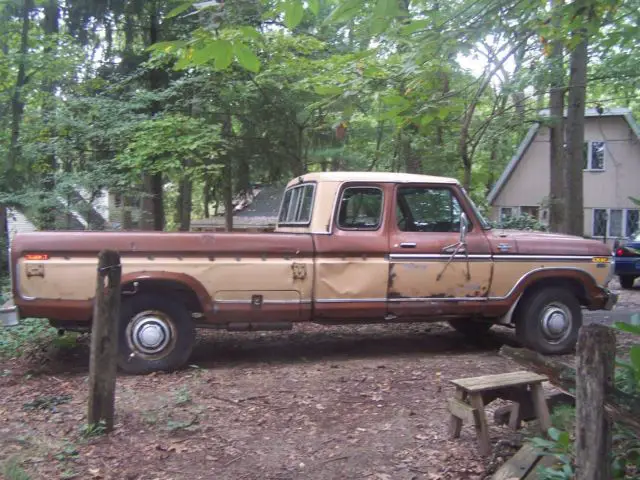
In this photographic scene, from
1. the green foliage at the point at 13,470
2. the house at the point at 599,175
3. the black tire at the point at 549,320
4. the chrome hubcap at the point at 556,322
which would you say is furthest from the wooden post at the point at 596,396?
the house at the point at 599,175

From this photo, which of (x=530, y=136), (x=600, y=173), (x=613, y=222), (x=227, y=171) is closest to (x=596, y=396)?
(x=227, y=171)

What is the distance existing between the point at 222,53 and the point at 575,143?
10533mm

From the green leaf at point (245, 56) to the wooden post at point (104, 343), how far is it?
5.93ft

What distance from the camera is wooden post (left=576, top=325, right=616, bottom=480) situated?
2.62 m

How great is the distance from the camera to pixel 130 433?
181 inches

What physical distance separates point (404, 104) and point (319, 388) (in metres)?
2.62

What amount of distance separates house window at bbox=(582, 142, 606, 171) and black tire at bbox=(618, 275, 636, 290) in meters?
14.2

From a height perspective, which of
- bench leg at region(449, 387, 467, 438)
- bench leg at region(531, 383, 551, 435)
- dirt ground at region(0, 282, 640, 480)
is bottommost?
dirt ground at region(0, 282, 640, 480)

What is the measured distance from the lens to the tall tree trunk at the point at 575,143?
11.6 meters

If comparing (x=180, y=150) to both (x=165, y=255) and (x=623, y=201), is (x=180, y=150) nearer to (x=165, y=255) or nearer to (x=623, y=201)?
(x=165, y=255)

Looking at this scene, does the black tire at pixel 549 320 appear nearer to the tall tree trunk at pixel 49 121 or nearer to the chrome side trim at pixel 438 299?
the chrome side trim at pixel 438 299

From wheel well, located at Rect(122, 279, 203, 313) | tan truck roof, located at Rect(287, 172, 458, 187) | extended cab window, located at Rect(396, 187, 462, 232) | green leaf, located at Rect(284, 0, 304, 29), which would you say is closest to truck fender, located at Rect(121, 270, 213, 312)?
wheel well, located at Rect(122, 279, 203, 313)

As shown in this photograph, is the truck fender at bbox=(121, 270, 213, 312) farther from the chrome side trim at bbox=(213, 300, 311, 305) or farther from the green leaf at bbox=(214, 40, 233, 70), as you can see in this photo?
the green leaf at bbox=(214, 40, 233, 70)

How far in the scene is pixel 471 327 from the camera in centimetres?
809
